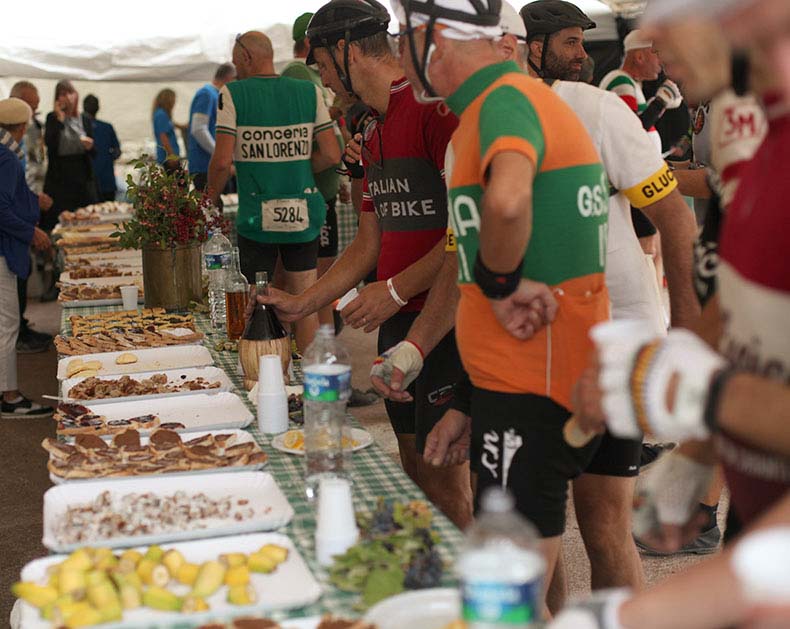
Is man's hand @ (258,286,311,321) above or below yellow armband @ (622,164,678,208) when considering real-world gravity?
below

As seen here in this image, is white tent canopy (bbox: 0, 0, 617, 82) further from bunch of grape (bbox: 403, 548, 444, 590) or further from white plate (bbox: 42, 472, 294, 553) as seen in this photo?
bunch of grape (bbox: 403, 548, 444, 590)

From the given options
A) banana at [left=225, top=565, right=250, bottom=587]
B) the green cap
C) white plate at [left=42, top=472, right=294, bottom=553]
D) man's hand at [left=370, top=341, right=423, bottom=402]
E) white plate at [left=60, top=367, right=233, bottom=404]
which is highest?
the green cap

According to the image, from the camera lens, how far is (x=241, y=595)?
4.50ft

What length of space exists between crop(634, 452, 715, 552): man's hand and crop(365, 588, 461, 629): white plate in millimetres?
279

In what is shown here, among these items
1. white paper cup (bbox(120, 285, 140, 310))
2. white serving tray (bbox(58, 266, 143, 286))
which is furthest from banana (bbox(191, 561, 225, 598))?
white serving tray (bbox(58, 266, 143, 286))

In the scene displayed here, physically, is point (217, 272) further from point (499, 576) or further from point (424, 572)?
point (499, 576)

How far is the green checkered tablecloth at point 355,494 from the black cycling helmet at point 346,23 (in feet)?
3.01

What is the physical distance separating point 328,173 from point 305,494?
3.35 metres

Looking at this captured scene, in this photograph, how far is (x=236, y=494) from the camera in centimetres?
181

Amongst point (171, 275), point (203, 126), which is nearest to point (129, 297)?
point (171, 275)

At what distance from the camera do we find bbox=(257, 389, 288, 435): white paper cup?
2.13 meters

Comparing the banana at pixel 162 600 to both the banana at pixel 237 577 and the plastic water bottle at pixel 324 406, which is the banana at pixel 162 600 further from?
the plastic water bottle at pixel 324 406

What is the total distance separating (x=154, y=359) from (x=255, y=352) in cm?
50

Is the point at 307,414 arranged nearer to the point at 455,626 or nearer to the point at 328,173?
the point at 455,626
